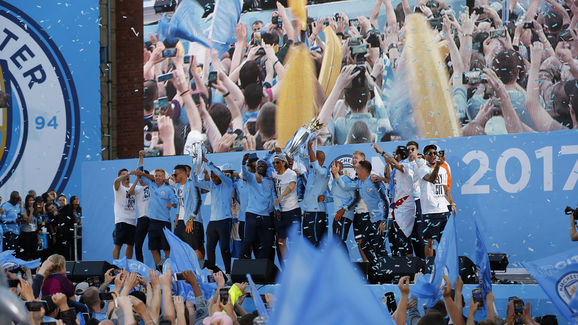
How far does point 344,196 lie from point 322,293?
751 centimetres

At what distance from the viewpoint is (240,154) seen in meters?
11.2

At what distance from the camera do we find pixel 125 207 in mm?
10945

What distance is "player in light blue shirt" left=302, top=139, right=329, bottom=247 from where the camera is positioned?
918cm

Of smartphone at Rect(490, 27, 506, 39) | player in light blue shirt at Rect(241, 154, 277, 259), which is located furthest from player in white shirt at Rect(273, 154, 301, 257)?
smartphone at Rect(490, 27, 506, 39)

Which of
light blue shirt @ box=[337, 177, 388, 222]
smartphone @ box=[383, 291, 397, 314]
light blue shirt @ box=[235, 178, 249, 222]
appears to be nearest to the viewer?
smartphone @ box=[383, 291, 397, 314]

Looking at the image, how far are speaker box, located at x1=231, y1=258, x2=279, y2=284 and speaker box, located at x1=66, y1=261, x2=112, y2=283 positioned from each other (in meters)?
1.85

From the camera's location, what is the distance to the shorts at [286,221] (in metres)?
9.27

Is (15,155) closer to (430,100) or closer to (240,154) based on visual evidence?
(240,154)

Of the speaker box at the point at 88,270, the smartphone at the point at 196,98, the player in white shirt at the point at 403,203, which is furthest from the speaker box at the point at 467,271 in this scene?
the smartphone at the point at 196,98

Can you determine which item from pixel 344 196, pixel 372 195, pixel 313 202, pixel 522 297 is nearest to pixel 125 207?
pixel 313 202

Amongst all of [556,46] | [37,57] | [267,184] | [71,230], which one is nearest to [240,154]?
[267,184]

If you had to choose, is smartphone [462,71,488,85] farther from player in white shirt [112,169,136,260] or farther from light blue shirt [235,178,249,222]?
player in white shirt [112,169,136,260]

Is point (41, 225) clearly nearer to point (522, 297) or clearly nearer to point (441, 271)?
point (522, 297)

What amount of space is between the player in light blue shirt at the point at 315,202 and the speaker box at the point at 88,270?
7.79 ft
